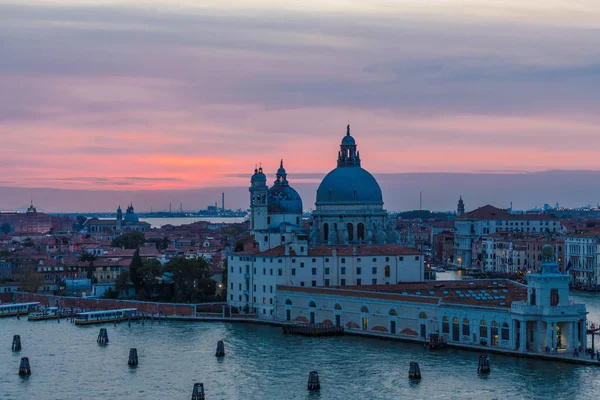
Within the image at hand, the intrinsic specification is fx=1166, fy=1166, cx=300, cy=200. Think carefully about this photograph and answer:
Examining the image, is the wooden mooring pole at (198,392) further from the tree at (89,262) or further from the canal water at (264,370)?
the tree at (89,262)

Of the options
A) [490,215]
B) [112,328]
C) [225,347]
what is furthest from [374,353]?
[490,215]

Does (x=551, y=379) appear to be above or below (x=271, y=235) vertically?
below

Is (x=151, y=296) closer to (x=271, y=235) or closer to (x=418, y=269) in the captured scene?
(x=271, y=235)

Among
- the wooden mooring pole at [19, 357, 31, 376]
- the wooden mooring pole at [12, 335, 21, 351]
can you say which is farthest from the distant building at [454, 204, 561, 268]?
the wooden mooring pole at [19, 357, 31, 376]

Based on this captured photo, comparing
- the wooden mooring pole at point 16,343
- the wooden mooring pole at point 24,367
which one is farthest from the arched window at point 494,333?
the wooden mooring pole at point 16,343

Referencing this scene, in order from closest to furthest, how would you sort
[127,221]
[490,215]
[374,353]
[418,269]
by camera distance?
[374,353]
[418,269]
[490,215]
[127,221]

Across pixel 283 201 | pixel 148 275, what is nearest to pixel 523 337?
pixel 148 275

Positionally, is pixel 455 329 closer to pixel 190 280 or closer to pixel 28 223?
pixel 190 280

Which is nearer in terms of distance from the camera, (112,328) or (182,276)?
(112,328)
